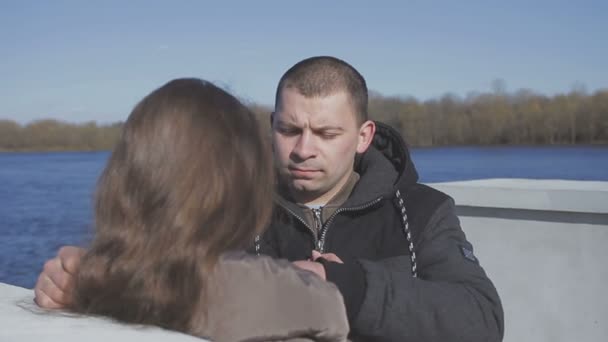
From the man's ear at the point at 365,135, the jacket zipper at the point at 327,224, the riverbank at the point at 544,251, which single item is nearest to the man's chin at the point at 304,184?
the jacket zipper at the point at 327,224

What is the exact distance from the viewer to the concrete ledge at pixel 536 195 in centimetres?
384

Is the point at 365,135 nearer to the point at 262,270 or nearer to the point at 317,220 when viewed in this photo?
the point at 317,220

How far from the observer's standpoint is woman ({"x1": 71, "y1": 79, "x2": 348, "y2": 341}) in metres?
1.58

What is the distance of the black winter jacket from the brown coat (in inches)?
11.7

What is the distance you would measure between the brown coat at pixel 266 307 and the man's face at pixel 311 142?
123cm

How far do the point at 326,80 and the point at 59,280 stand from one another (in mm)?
1484

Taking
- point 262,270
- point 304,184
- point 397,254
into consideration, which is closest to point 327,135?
point 304,184

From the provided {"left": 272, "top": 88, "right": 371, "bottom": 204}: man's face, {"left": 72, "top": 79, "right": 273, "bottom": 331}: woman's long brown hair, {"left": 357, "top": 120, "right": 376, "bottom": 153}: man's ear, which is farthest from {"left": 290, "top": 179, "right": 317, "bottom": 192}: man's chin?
{"left": 72, "top": 79, "right": 273, "bottom": 331}: woman's long brown hair

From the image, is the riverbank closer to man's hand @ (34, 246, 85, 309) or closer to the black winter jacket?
the black winter jacket

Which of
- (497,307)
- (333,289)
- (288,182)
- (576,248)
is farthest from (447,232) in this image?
(576,248)

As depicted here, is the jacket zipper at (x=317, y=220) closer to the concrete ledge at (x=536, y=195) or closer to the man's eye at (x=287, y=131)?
the man's eye at (x=287, y=131)

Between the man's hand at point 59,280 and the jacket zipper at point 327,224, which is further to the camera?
the jacket zipper at point 327,224

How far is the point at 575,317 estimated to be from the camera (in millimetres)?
3975

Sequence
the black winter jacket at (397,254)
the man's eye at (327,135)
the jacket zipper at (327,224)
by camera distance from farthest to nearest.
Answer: the man's eye at (327,135), the jacket zipper at (327,224), the black winter jacket at (397,254)
